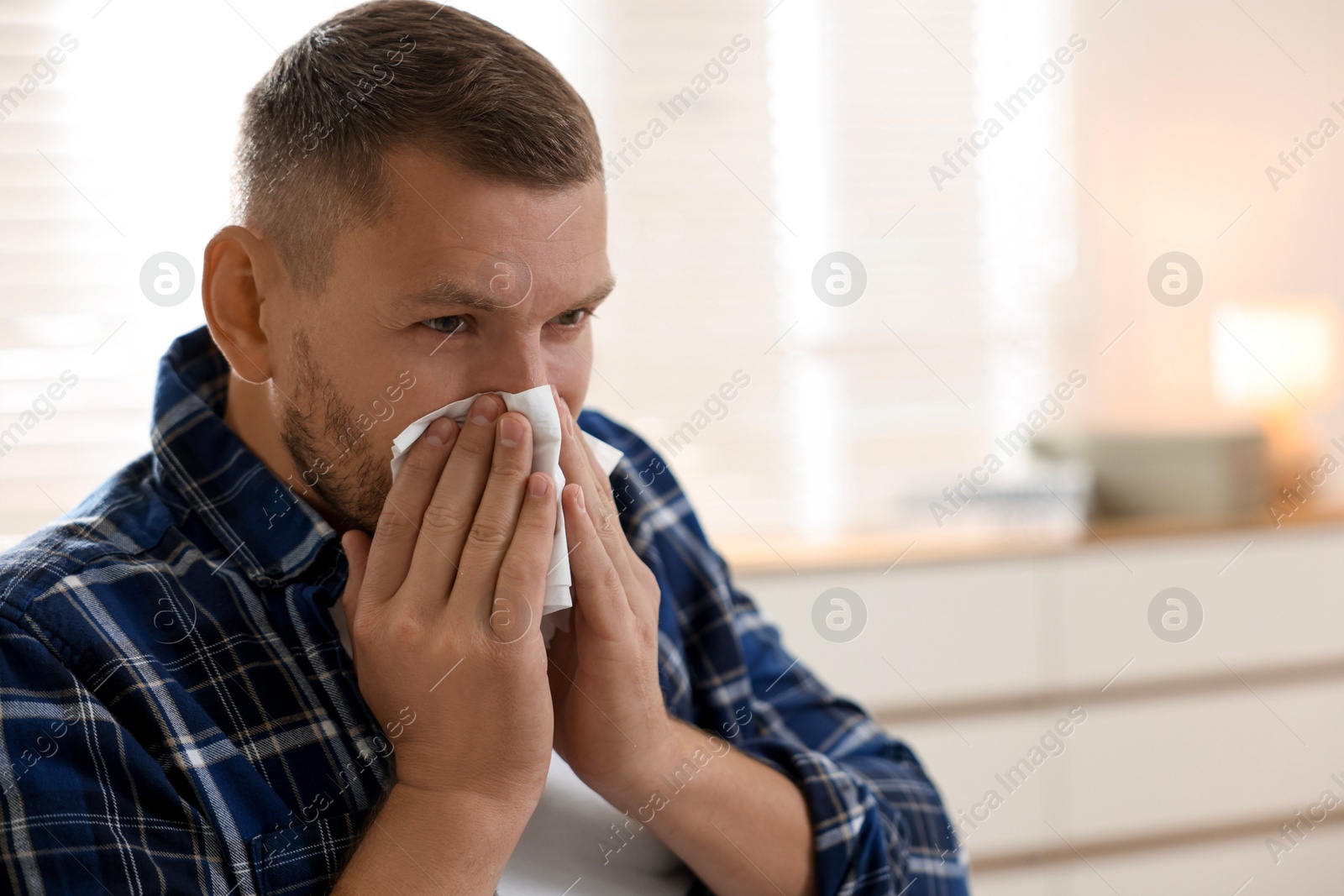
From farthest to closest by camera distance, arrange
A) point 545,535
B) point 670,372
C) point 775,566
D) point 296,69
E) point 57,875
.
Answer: point 670,372 < point 775,566 < point 296,69 < point 545,535 < point 57,875

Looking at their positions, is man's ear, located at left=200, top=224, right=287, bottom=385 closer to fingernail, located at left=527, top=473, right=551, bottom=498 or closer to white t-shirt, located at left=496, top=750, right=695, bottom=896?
fingernail, located at left=527, top=473, right=551, bottom=498

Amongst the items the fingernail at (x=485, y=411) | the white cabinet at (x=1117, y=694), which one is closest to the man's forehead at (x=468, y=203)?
the fingernail at (x=485, y=411)

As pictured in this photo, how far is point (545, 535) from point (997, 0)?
6.92ft

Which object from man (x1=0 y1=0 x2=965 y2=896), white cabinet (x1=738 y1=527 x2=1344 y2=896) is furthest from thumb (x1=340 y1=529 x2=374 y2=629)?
white cabinet (x1=738 y1=527 x2=1344 y2=896)

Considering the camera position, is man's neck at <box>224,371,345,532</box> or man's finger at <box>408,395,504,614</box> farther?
man's neck at <box>224,371,345,532</box>

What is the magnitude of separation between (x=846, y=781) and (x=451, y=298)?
0.58m

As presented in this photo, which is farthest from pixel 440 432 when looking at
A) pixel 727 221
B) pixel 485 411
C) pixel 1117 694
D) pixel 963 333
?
pixel 963 333

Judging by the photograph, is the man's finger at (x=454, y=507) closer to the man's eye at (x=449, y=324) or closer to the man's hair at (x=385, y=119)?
the man's eye at (x=449, y=324)

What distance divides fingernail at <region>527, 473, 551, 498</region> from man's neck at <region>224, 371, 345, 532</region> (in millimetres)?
215

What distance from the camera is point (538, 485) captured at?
0.81 metres

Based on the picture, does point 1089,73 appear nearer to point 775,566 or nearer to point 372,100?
point 775,566

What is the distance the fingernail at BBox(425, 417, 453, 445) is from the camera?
2.74 ft

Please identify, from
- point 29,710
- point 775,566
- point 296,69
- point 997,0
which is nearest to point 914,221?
point 997,0

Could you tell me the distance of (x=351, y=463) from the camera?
0.89 metres
